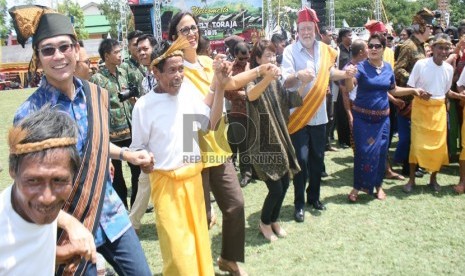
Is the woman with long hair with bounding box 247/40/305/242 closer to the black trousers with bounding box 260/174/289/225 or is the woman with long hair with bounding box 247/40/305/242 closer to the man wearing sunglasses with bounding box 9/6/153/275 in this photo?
the black trousers with bounding box 260/174/289/225

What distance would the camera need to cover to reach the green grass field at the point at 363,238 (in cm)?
350

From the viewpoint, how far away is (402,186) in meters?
5.45

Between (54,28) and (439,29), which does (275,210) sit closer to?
(54,28)

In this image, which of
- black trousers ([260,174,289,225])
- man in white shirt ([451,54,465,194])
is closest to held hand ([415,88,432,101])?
man in white shirt ([451,54,465,194])

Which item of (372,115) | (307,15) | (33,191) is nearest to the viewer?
(33,191)

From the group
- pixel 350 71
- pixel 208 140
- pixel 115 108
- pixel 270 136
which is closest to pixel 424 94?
pixel 350 71

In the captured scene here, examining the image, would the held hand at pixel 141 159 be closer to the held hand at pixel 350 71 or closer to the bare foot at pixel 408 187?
the held hand at pixel 350 71

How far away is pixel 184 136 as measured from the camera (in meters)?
2.85

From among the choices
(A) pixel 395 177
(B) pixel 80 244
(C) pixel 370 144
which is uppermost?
(B) pixel 80 244

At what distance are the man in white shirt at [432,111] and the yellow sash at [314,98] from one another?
56.5 inches

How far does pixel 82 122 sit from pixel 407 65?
496 cm

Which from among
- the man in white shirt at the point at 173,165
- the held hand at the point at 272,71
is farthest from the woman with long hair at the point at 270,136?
the man in white shirt at the point at 173,165

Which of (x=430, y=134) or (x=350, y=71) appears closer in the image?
(x=350, y=71)

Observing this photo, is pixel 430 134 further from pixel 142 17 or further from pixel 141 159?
pixel 142 17
